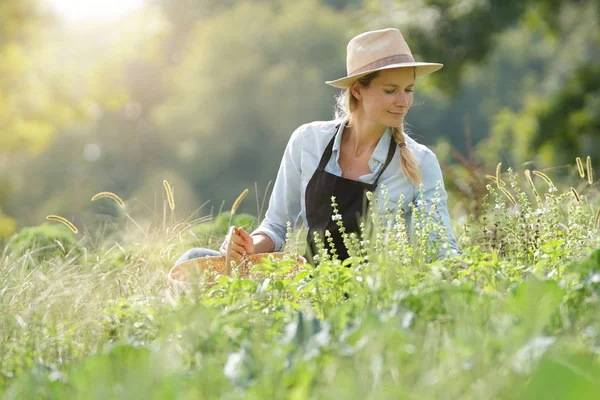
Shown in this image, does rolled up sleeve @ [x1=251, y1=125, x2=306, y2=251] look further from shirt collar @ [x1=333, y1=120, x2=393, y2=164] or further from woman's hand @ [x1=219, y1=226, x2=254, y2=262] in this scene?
woman's hand @ [x1=219, y1=226, x2=254, y2=262]

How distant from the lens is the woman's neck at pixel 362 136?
13.2ft

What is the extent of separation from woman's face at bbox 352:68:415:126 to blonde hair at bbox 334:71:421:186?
0.19 ft

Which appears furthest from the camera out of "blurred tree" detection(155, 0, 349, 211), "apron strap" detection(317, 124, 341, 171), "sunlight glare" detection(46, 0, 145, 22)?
"blurred tree" detection(155, 0, 349, 211)

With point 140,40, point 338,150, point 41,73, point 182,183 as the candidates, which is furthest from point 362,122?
point 182,183

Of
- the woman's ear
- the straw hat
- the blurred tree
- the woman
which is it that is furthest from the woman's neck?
the blurred tree

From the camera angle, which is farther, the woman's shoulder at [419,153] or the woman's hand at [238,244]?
the woman's shoulder at [419,153]

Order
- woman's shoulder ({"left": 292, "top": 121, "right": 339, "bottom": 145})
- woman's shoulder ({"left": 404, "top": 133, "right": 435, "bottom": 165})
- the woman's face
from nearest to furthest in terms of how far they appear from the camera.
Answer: the woman's face
woman's shoulder ({"left": 404, "top": 133, "right": 435, "bottom": 165})
woman's shoulder ({"left": 292, "top": 121, "right": 339, "bottom": 145})

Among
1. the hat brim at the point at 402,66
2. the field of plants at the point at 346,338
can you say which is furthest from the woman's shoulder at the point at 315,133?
the field of plants at the point at 346,338

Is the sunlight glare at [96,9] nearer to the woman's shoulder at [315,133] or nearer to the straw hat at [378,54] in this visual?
the woman's shoulder at [315,133]

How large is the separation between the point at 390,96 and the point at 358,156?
384mm

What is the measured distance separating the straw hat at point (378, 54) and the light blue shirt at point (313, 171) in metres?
0.34

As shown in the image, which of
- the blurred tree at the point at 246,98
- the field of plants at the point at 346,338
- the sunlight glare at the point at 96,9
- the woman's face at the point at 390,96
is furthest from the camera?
the blurred tree at the point at 246,98

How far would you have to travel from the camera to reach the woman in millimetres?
3832

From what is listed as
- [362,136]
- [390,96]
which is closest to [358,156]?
[362,136]
